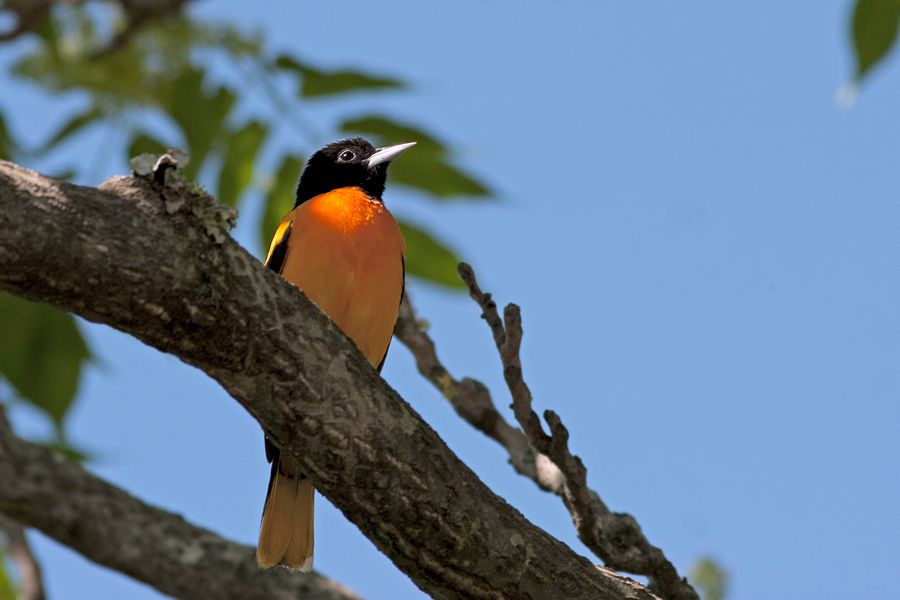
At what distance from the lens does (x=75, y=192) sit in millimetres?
2664

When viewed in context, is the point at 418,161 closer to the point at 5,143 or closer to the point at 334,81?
the point at 334,81

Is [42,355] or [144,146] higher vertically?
[144,146]

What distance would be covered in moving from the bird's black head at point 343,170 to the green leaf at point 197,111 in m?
1.30

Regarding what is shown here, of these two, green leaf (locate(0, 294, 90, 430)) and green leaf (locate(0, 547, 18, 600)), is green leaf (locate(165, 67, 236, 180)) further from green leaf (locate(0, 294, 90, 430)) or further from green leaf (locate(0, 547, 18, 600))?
green leaf (locate(0, 547, 18, 600))

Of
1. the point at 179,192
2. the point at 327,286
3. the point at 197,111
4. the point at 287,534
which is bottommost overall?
the point at 287,534

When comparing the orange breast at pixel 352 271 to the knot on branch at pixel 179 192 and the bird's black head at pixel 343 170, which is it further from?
the knot on branch at pixel 179 192

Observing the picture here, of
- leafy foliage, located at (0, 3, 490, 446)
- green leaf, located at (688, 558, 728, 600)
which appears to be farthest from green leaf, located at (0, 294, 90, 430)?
green leaf, located at (688, 558, 728, 600)

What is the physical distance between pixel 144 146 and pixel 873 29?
8.50 feet

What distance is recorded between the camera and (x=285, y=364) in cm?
291

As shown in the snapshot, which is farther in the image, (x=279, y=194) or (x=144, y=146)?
(x=279, y=194)

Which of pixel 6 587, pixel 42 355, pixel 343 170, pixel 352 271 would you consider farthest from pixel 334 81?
pixel 6 587

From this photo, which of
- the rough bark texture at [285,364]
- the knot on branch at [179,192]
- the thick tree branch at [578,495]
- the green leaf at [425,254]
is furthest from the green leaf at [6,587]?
the knot on branch at [179,192]

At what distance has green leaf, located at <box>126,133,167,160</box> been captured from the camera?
447 cm

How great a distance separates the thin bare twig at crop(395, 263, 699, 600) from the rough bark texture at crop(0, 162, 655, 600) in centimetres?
34
